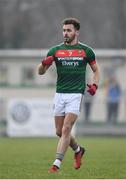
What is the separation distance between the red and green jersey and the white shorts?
0.19 feet

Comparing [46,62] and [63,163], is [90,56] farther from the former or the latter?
[63,163]

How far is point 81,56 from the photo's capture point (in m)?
12.6

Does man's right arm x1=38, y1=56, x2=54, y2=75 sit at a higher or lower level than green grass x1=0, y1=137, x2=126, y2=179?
higher

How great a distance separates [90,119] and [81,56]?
16.4m

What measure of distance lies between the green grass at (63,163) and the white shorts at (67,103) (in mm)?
898

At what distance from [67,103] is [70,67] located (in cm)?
53

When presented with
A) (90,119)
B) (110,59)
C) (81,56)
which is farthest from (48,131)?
(81,56)

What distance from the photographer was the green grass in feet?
39.6

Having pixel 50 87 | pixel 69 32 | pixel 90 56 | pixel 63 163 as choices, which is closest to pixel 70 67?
pixel 90 56

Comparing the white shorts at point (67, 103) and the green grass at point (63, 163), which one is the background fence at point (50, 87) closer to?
the green grass at point (63, 163)

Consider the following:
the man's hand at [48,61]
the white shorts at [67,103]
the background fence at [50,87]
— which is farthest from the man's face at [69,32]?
the background fence at [50,87]

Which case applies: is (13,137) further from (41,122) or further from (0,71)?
(0,71)

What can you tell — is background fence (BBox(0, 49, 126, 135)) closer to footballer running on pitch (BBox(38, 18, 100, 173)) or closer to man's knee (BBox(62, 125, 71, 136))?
footballer running on pitch (BBox(38, 18, 100, 173))

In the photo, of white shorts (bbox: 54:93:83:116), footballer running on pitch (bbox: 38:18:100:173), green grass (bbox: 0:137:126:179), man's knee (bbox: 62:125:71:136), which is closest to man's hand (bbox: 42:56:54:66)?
footballer running on pitch (bbox: 38:18:100:173)
